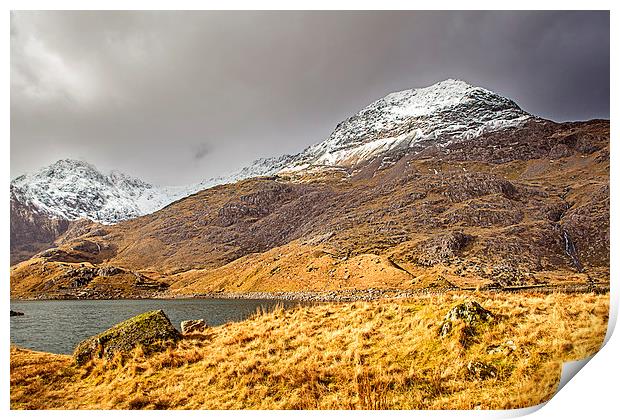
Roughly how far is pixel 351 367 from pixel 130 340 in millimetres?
5999

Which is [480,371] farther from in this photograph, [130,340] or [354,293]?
[354,293]

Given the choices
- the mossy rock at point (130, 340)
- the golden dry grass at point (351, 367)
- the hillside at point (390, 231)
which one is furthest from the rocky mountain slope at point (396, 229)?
the mossy rock at point (130, 340)

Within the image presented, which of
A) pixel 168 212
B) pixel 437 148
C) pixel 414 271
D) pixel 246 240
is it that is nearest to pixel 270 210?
pixel 246 240

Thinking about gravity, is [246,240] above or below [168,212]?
below

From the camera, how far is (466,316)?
8125 millimetres

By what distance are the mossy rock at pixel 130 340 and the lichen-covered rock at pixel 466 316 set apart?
7068 mm

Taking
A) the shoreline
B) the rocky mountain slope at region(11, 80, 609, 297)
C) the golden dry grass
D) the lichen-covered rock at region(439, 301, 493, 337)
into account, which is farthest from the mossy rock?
the shoreline

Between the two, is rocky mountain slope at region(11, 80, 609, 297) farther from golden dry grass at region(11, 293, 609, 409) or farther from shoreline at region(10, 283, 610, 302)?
golden dry grass at region(11, 293, 609, 409)

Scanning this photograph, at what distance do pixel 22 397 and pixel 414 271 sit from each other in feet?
186

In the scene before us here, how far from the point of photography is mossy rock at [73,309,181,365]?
9789 millimetres

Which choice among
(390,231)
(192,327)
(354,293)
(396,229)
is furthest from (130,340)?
(396,229)

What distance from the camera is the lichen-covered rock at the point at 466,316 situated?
7965 mm
